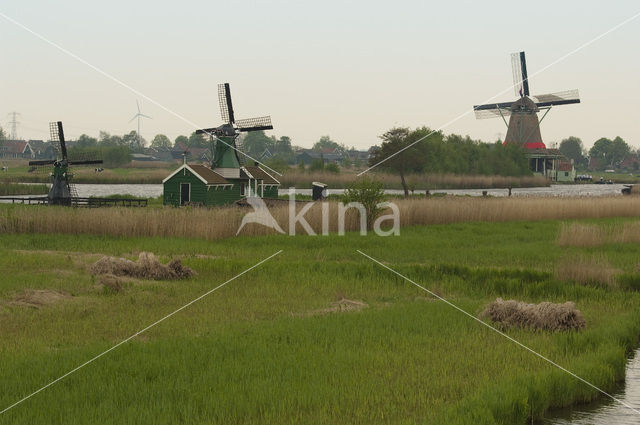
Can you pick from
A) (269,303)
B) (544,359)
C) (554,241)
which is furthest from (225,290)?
(554,241)

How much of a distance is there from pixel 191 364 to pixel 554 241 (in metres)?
21.2

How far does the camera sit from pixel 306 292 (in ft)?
60.3

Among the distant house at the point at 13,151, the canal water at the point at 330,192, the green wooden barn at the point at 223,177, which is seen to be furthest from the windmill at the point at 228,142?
the distant house at the point at 13,151

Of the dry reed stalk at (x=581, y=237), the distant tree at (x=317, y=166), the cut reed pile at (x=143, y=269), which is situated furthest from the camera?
the distant tree at (x=317, y=166)

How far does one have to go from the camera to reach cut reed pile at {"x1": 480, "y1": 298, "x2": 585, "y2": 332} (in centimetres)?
1439

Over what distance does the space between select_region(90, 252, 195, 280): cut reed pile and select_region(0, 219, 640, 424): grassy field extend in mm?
734

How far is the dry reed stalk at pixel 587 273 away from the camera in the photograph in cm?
A: 1952

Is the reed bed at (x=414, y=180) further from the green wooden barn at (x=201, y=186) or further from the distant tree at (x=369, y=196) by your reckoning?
the distant tree at (x=369, y=196)

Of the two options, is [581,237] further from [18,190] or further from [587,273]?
[18,190]

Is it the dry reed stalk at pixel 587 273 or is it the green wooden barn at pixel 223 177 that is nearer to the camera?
the dry reed stalk at pixel 587 273

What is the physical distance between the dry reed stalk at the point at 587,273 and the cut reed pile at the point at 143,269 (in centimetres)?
1124

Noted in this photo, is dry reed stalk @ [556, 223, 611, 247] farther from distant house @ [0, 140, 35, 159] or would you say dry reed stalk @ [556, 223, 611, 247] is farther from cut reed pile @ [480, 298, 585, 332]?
distant house @ [0, 140, 35, 159]

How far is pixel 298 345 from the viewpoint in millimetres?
12594

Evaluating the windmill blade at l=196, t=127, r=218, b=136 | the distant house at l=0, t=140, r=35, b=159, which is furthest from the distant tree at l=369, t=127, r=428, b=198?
the distant house at l=0, t=140, r=35, b=159
